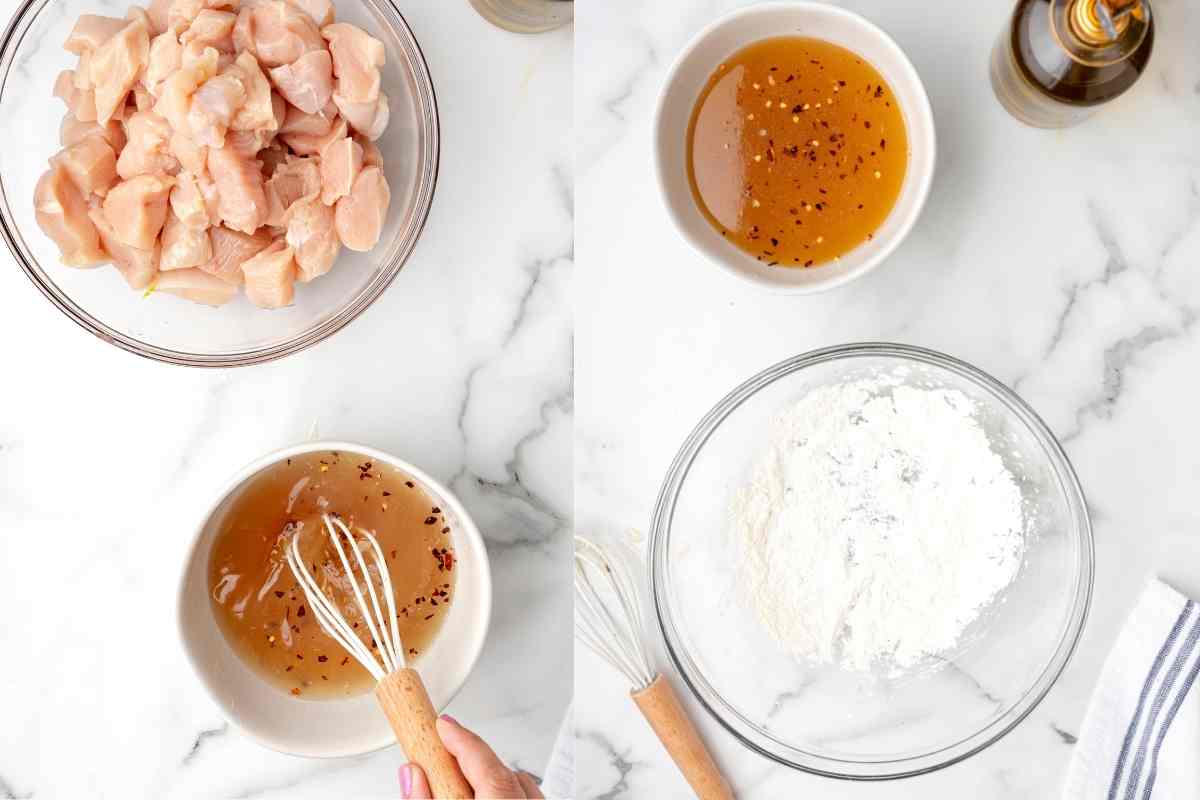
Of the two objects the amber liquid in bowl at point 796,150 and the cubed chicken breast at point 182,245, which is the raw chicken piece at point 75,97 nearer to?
the cubed chicken breast at point 182,245

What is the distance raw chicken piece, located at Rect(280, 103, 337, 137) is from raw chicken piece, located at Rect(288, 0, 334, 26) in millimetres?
96

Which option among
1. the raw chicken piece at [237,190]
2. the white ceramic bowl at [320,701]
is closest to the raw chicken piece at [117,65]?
the raw chicken piece at [237,190]

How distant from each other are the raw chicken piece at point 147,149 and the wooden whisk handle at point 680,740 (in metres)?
0.74

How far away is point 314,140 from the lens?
1.04m

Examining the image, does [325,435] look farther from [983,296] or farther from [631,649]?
[983,296]

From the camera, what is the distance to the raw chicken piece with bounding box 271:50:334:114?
993mm

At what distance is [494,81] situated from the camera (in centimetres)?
114

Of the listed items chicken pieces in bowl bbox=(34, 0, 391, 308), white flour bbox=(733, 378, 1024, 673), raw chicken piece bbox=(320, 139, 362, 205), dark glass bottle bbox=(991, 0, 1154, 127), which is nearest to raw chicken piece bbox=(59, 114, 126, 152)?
chicken pieces in bowl bbox=(34, 0, 391, 308)

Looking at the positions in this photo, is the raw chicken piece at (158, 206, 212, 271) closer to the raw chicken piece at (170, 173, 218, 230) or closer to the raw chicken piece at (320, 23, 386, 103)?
the raw chicken piece at (170, 173, 218, 230)

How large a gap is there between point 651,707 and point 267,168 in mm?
710

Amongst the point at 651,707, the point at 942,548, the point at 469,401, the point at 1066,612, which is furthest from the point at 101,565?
the point at 1066,612

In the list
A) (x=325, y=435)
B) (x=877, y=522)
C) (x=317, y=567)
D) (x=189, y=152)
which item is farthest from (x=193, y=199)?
(x=877, y=522)

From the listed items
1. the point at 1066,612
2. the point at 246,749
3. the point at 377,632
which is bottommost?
the point at 246,749

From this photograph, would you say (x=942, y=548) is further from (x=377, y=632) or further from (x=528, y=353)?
(x=377, y=632)
